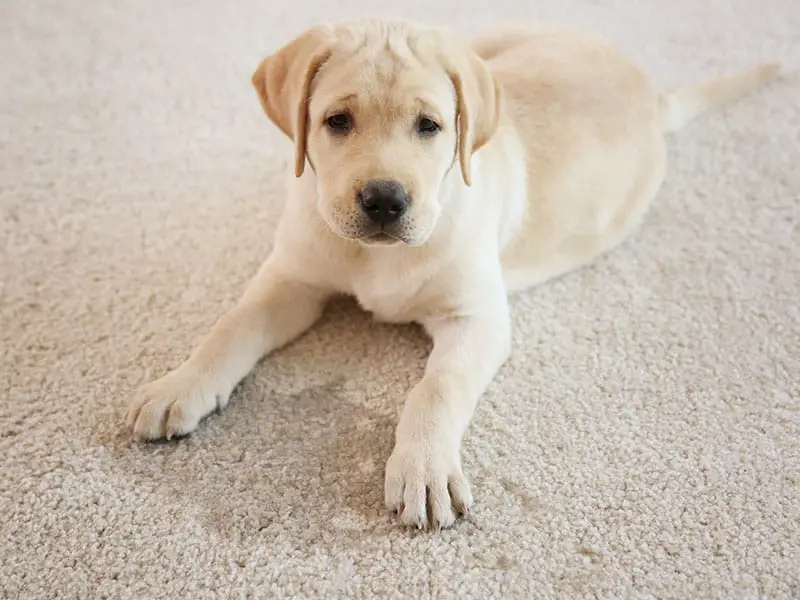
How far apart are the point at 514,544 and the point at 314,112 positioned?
0.93 m

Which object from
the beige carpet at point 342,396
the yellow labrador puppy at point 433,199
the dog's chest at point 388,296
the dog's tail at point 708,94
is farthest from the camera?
the dog's tail at point 708,94

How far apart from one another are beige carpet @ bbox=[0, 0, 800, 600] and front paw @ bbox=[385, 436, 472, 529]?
0.04m

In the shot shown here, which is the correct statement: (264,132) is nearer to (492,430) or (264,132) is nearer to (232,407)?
(232,407)

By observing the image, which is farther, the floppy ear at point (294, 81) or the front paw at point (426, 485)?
the floppy ear at point (294, 81)

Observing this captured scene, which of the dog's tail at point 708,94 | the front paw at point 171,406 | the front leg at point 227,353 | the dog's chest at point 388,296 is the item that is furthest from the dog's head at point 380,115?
the dog's tail at point 708,94

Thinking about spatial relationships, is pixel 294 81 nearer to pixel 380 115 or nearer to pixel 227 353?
pixel 380 115

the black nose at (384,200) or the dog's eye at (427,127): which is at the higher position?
the dog's eye at (427,127)

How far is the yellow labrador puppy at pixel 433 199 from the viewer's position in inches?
65.0

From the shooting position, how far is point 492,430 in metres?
1.84

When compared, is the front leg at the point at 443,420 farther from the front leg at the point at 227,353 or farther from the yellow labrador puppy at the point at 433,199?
the front leg at the point at 227,353

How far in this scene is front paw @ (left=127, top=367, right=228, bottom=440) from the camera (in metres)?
1.73

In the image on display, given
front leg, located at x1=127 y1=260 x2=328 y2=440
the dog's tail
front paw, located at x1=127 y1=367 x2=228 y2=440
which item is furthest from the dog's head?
the dog's tail

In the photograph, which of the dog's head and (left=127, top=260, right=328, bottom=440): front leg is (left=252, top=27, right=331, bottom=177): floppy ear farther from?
(left=127, top=260, right=328, bottom=440): front leg

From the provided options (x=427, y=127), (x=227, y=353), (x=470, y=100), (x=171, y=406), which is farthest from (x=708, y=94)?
(x=171, y=406)
